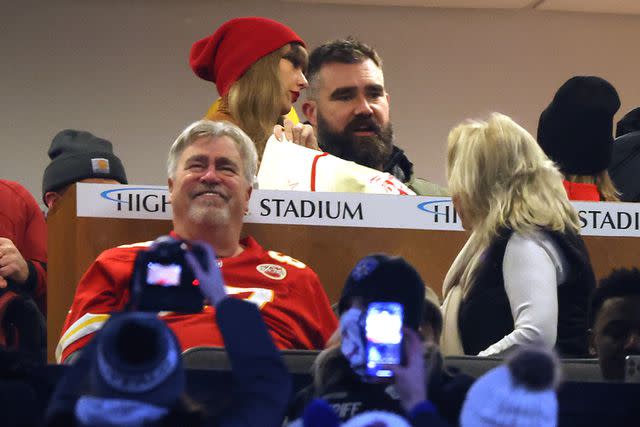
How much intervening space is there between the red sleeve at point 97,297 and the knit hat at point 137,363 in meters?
1.58

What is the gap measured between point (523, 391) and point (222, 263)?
187 centimetres

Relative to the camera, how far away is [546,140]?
4785mm

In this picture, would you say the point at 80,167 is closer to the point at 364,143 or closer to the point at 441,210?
the point at 364,143

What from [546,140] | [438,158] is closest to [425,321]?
[546,140]

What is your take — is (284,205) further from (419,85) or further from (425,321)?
(419,85)

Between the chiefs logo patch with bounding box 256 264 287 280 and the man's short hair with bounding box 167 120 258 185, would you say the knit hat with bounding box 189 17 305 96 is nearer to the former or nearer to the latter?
the man's short hair with bounding box 167 120 258 185

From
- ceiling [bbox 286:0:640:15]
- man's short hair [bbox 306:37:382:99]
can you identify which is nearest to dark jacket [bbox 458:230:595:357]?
man's short hair [bbox 306:37:382:99]

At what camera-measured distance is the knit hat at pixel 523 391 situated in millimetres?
1943

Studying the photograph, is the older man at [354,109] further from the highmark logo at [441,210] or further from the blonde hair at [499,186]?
the blonde hair at [499,186]

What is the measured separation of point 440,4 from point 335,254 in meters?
4.84

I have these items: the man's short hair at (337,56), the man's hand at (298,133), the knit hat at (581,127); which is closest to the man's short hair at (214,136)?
the man's hand at (298,133)

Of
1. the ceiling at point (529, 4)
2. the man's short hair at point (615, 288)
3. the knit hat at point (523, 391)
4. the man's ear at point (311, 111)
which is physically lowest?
the knit hat at point (523, 391)

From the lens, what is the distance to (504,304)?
3.62 meters

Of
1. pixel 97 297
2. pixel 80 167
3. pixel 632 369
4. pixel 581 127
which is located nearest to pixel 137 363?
pixel 632 369
